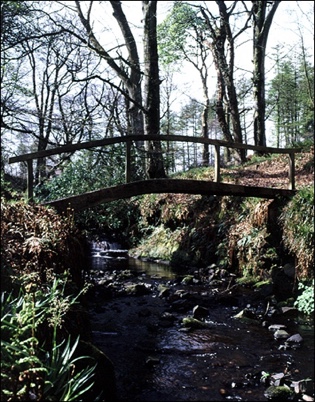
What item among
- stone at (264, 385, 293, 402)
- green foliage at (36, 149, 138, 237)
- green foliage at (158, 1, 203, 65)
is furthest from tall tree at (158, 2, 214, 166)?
stone at (264, 385, 293, 402)

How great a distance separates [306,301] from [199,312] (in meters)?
1.96

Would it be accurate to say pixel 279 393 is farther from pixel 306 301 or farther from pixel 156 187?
pixel 156 187

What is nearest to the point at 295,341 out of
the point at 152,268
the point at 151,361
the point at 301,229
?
the point at 151,361

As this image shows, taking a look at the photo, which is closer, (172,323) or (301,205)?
(172,323)

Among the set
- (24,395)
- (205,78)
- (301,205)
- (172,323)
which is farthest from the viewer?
(205,78)

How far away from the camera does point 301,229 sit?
8672mm

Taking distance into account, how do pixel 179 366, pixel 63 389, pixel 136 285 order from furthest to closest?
pixel 136 285 < pixel 179 366 < pixel 63 389

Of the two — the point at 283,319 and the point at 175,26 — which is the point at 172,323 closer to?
the point at 283,319

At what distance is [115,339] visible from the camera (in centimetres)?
694

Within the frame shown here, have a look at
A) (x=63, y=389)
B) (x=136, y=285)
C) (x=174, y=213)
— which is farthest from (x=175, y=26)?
(x=63, y=389)

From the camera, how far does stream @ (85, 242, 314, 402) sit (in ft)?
17.0

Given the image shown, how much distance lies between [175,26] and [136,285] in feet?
43.4

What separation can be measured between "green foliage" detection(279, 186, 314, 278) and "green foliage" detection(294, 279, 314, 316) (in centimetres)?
23

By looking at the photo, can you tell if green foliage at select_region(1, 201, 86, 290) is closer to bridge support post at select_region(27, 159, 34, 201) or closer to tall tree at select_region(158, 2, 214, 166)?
bridge support post at select_region(27, 159, 34, 201)
